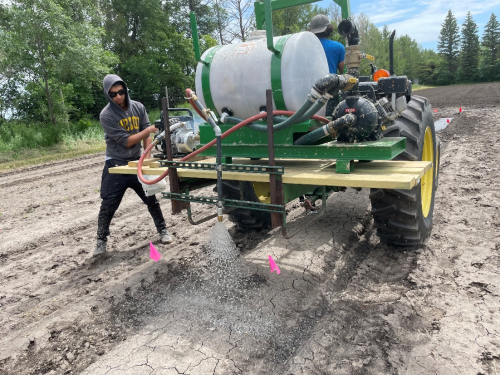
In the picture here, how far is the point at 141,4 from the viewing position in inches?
1061

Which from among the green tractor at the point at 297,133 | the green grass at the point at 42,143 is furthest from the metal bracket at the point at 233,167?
the green grass at the point at 42,143

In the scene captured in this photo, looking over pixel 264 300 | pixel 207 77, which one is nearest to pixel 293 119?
pixel 207 77

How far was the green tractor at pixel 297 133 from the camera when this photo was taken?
2.73 meters

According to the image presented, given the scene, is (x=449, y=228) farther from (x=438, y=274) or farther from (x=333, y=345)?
(x=333, y=345)

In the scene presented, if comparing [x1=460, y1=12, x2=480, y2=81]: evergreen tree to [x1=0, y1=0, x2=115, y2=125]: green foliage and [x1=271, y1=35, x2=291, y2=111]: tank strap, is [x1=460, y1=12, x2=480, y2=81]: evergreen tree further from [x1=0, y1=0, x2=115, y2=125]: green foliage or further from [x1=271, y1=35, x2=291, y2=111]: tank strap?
[x1=271, y1=35, x2=291, y2=111]: tank strap

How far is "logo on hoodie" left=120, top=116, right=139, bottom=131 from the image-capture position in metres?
4.13

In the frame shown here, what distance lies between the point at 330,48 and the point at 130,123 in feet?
7.20

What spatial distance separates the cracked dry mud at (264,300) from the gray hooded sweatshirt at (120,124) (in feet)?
3.52

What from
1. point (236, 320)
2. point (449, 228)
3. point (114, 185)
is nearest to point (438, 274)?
point (449, 228)

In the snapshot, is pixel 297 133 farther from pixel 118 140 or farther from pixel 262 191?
pixel 118 140

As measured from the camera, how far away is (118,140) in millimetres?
4000

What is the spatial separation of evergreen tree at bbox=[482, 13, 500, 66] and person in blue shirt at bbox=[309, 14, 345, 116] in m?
66.1

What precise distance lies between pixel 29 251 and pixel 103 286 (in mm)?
1538

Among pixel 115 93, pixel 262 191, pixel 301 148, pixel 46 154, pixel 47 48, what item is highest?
pixel 47 48
